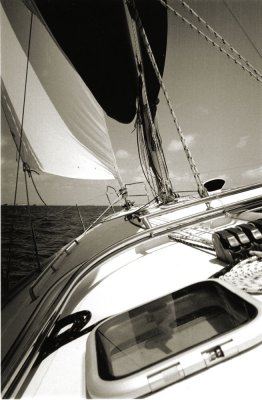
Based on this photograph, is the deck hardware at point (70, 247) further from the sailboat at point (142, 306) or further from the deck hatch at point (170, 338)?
the deck hatch at point (170, 338)

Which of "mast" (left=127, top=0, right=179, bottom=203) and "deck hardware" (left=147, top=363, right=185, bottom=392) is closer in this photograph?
"deck hardware" (left=147, top=363, right=185, bottom=392)

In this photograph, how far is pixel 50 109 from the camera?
495cm

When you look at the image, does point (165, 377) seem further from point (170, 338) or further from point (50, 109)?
point (50, 109)

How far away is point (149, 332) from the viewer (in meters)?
1.01

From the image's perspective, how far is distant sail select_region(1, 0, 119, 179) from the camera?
4391 mm

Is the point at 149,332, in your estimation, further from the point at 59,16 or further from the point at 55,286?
the point at 59,16

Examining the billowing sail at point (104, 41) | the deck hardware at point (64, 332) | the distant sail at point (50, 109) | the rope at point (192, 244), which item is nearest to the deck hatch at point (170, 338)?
the deck hardware at point (64, 332)

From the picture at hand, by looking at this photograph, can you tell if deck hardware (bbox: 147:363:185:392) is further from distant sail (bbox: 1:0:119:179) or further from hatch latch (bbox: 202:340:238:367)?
distant sail (bbox: 1:0:119:179)

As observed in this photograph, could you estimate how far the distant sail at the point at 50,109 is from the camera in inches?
173

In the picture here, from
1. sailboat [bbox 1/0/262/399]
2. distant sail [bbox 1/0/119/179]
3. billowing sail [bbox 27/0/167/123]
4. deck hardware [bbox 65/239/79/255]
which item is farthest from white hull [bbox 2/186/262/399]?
billowing sail [bbox 27/0/167/123]

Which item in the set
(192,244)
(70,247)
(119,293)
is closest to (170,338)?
(119,293)

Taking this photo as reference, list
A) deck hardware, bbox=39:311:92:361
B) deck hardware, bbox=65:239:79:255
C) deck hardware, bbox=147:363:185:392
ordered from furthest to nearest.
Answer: deck hardware, bbox=65:239:79:255
deck hardware, bbox=39:311:92:361
deck hardware, bbox=147:363:185:392

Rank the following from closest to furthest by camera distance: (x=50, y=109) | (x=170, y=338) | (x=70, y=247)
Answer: (x=170, y=338) → (x=70, y=247) → (x=50, y=109)

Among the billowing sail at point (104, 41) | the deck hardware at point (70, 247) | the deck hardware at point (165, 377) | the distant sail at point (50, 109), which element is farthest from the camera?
the billowing sail at point (104, 41)
